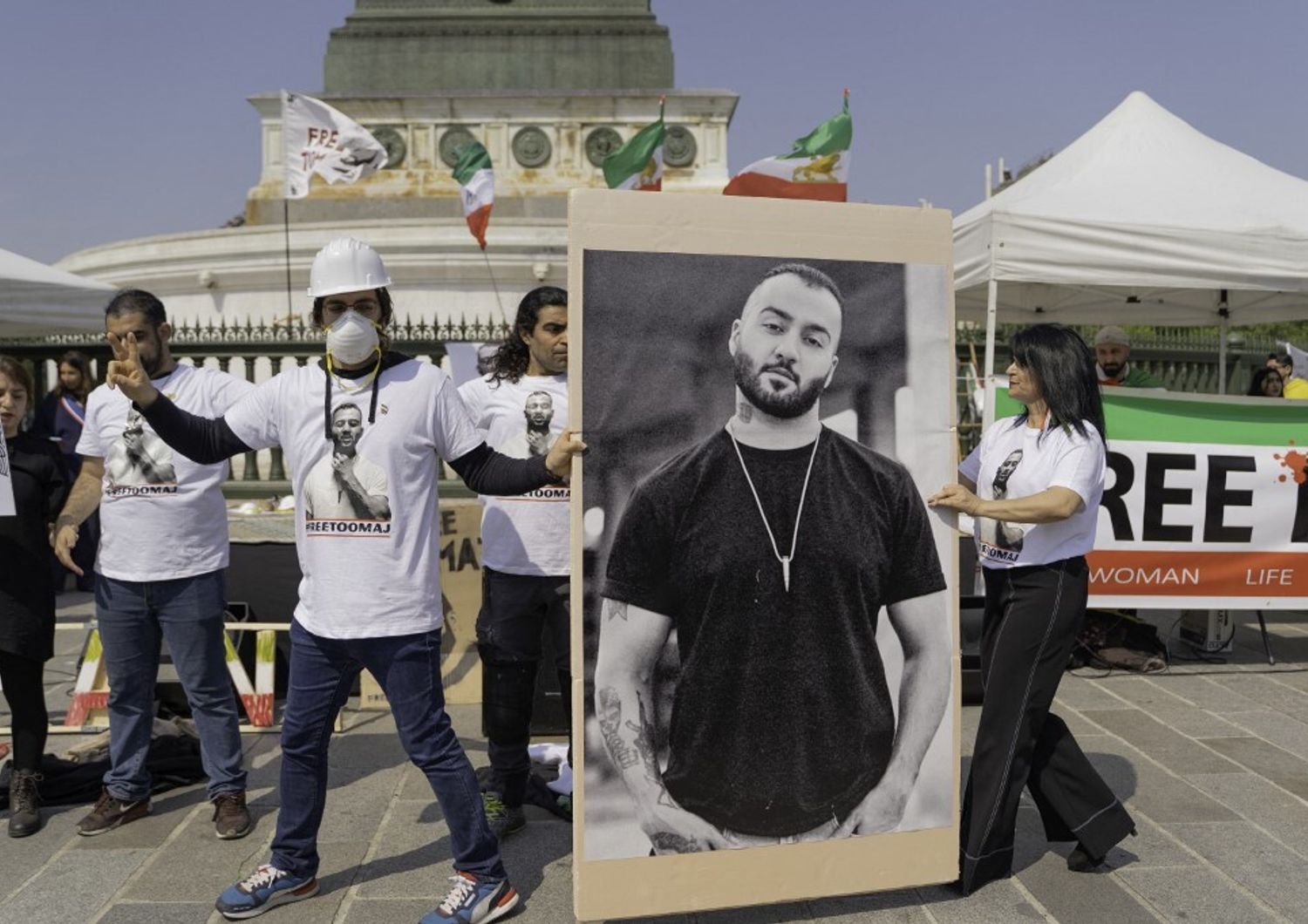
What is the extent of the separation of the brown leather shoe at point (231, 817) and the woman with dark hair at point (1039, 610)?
2.61 metres

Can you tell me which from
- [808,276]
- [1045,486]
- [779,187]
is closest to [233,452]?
[808,276]

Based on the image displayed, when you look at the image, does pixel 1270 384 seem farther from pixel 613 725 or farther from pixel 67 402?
pixel 67 402

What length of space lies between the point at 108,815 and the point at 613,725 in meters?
2.37

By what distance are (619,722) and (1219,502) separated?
5.37 metres

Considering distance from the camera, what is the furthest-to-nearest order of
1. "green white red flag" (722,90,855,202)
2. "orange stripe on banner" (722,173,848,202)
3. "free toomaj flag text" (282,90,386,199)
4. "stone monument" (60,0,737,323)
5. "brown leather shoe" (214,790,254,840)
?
"stone monument" (60,0,737,323)
"free toomaj flag text" (282,90,386,199)
"green white red flag" (722,90,855,202)
"orange stripe on banner" (722,173,848,202)
"brown leather shoe" (214,790,254,840)

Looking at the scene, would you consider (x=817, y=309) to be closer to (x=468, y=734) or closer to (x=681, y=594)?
(x=681, y=594)

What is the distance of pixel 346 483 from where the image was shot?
3.55 meters

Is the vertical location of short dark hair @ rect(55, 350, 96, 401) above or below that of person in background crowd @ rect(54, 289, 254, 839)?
above

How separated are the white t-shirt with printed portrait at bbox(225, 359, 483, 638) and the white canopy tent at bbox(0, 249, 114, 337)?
6.22 m

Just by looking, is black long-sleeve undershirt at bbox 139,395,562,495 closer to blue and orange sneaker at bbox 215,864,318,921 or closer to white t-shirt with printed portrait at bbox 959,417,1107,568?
blue and orange sneaker at bbox 215,864,318,921

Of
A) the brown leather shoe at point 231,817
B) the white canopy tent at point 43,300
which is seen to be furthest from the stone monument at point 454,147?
the brown leather shoe at point 231,817

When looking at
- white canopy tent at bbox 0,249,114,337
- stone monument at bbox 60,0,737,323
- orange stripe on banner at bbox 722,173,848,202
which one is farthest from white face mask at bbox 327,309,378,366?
stone monument at bbox 60,0,737,323

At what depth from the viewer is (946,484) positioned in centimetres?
364

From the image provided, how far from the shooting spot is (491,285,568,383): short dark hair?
4574 mm
